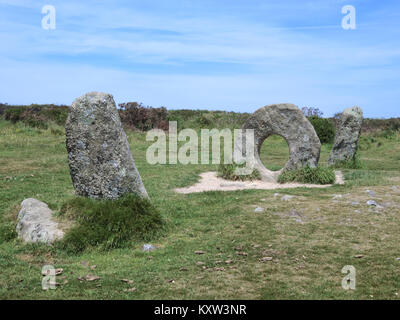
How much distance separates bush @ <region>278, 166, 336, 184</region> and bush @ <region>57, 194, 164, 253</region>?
7387 millimetres

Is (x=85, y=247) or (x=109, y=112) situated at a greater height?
(x=109, y=112)

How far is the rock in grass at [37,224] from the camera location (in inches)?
323

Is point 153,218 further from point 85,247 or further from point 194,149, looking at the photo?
point 194,149

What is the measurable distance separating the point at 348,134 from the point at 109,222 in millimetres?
13611

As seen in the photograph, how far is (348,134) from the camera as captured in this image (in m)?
18.7

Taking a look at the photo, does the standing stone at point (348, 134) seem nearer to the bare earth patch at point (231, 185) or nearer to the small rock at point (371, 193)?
the bare earth patch at point (231, 185)

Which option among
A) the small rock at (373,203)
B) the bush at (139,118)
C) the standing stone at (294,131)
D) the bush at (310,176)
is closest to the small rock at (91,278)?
the small rock at (373,203)

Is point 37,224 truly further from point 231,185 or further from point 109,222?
point 231,185

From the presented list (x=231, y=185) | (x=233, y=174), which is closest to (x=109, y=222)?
(x=231, y=185)

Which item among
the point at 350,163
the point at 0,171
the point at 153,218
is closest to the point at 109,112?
the point at 153,218

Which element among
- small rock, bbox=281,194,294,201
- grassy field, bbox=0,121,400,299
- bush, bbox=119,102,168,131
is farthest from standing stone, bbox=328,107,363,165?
bush, bbox=119,102,168,131

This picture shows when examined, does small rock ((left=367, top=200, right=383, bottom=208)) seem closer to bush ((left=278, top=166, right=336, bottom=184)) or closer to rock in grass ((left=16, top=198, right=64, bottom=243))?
bush ((left=278, top=166, right=336, bottom=184))
